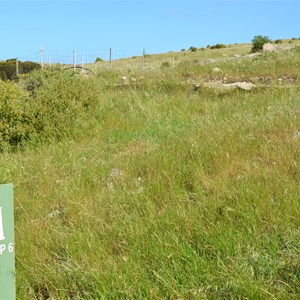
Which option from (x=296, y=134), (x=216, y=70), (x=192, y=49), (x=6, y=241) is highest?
(x=192, y=49)

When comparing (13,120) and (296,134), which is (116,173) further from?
(13,120)

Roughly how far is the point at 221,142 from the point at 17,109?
3778 millimetres

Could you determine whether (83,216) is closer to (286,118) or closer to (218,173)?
(218,173)

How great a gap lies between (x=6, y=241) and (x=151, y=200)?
150cm

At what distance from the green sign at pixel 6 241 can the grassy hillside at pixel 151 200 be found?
310 mm

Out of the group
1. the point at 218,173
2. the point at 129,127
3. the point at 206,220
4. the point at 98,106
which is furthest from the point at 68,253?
the point at 98,106

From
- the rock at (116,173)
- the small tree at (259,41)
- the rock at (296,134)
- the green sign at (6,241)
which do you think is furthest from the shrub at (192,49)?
the green sign at (6,241)

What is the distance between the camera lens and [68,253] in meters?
2.73

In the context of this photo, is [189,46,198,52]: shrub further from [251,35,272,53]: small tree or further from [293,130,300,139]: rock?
[293,130,300,139]: rock

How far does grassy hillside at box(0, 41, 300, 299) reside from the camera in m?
2.30

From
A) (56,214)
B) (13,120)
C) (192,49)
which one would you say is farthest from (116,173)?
(192,49)

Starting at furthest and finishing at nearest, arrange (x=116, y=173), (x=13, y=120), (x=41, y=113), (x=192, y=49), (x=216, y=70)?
(x=192, y=49) < (x=216, y=70) < (x=13, y=120) < (x=41, y=113) < (x=116, y=173)

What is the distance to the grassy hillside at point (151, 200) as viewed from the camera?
230cm

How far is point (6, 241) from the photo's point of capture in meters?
2.12
